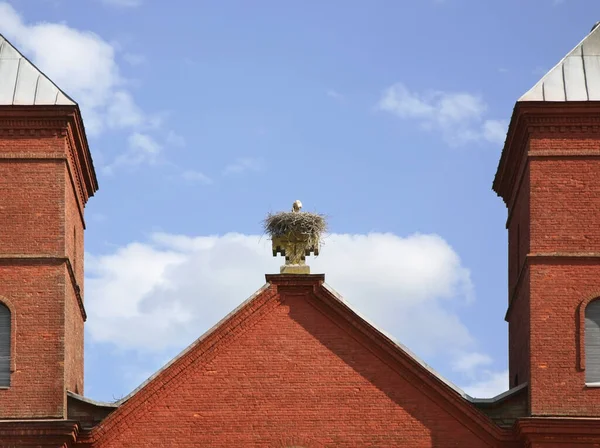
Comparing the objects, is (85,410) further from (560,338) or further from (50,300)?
(560,338)

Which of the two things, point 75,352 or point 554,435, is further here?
point 75,352

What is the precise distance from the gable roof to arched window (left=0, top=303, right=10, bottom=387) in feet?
6.51

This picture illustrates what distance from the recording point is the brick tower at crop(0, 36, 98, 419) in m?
38.9

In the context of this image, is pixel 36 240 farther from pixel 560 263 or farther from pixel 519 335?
pixel 560 263

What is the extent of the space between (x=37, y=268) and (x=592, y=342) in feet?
35.0

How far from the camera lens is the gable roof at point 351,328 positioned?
38.7 metres

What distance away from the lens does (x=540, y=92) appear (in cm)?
4019

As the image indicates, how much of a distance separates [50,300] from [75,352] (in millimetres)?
2306

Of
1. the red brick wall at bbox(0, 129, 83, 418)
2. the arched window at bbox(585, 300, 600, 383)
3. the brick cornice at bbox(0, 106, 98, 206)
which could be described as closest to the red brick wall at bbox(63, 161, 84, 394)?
the red brick wall at bbox(0, 129, 83, 418)

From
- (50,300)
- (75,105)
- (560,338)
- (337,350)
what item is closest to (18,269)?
(50,300)

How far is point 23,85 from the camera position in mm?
40594

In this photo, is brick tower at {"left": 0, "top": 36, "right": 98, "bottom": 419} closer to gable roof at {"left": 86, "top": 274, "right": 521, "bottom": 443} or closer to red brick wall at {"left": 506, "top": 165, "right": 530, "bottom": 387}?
gable roof at {"left": 86, "top": 274, "right": 521, "bottom": 443}

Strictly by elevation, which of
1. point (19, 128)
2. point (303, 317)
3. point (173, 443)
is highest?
point (19, 128)

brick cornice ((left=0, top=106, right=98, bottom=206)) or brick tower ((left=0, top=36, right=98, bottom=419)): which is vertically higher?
brick cornice ((left=0, top=106, right=98, bottom=206))
